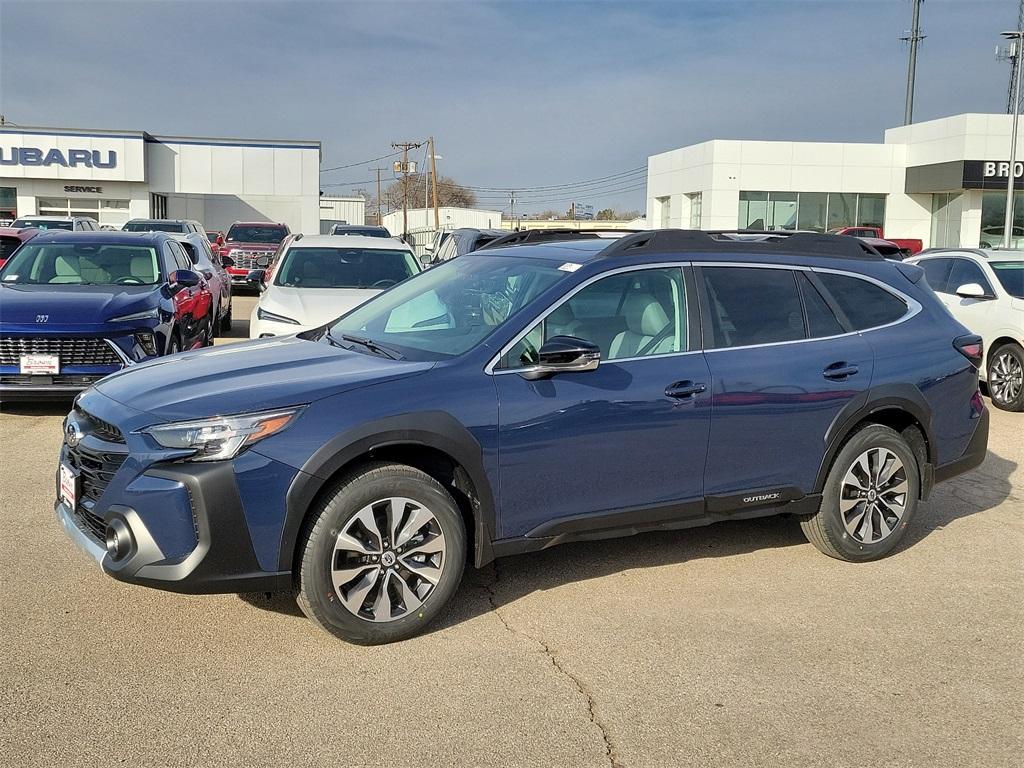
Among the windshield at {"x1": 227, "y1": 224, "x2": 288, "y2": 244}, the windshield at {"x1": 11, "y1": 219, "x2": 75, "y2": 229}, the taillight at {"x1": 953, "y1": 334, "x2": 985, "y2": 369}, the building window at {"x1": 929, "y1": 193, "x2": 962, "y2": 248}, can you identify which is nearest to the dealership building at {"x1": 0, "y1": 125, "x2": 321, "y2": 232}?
the windshield at {"x1": 227, "y1": 224, "x2": 288, "y2": 244}

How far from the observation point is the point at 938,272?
40.7 feet

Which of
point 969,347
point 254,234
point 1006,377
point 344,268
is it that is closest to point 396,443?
point 969,347

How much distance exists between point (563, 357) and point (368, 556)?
121 centimetres

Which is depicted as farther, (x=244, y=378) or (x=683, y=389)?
(x=683, y=389)

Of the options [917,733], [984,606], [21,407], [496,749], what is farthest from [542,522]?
[21,407]

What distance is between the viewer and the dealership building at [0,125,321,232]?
46531mm

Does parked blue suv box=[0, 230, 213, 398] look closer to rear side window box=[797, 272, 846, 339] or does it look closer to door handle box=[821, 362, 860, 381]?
rear side window box=[797, 272, 846, 339]

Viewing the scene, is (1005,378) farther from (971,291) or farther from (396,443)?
(396,443)

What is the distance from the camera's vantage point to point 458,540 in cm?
443

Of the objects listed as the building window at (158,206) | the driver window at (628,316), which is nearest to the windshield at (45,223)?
the driver window at (628,316)

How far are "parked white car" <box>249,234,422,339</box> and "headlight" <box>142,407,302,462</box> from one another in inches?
222

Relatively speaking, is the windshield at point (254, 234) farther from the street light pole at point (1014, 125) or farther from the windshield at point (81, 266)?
the street light pole at point (1014, 125)

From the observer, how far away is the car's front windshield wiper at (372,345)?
189 inches

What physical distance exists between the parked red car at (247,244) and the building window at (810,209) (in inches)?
982
